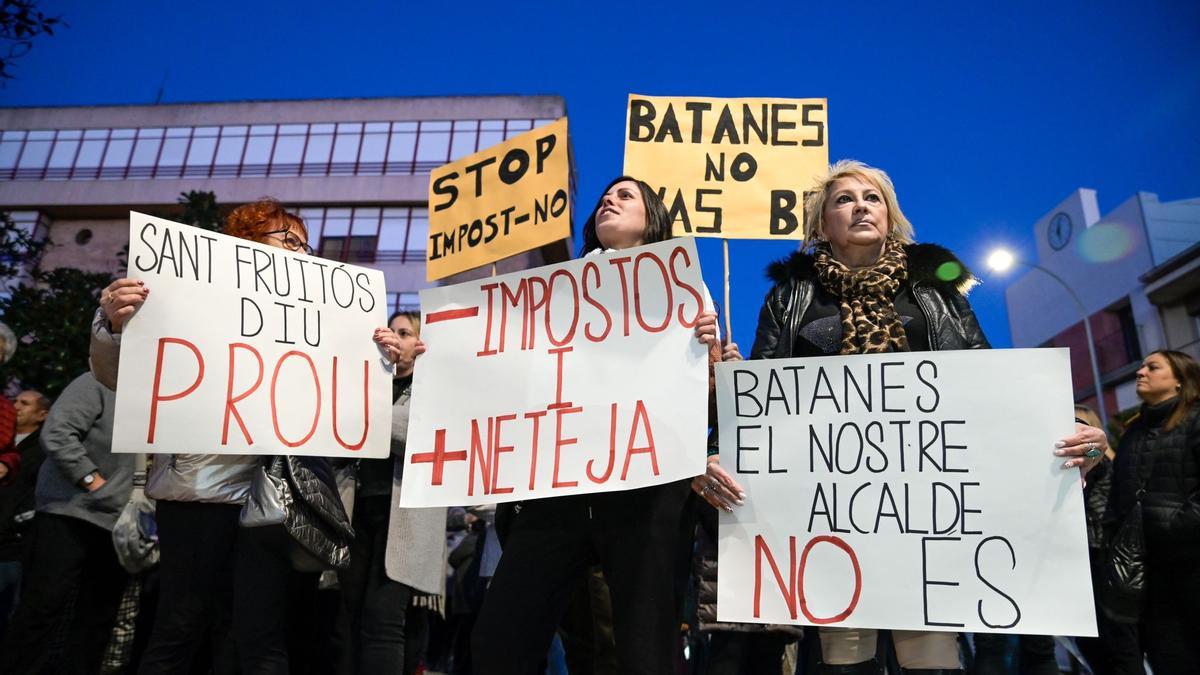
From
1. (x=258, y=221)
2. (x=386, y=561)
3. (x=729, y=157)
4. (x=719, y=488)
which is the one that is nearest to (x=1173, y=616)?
(x=719, y=488)

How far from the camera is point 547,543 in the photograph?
2617mm

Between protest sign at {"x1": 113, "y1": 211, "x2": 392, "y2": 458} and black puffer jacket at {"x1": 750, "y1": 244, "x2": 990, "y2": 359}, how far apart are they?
1.55 metres

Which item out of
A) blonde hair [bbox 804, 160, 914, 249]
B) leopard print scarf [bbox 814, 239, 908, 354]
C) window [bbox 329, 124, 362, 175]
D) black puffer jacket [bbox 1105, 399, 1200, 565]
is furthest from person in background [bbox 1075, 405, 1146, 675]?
window [bbox 329, 124, 362, 175]

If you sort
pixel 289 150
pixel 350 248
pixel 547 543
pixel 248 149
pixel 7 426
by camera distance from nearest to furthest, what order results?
pixel 547 543 < pixel 7 426 < pixel 350 248 < pixel 289 150 < pixel 248 149

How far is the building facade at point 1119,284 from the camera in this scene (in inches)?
1102

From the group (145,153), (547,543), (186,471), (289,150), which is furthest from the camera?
(145,153)

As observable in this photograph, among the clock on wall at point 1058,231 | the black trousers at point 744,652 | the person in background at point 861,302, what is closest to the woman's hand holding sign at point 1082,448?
the person in background at point 861,302

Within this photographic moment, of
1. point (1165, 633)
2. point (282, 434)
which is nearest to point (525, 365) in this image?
point (282, 434)

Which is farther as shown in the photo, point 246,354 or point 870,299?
point 246,354

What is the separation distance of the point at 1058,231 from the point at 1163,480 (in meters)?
36.1

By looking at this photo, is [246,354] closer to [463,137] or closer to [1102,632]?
[1102,632]

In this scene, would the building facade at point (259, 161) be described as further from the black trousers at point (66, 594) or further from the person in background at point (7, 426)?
the black trousers at point (66, 594)

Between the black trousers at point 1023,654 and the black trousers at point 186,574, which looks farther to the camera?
the black trousers at point 1023,654

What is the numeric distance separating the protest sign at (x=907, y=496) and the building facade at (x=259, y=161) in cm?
2878
